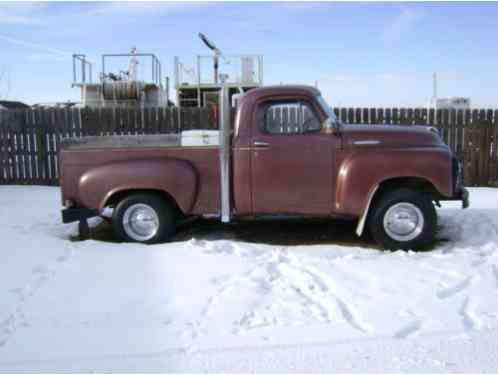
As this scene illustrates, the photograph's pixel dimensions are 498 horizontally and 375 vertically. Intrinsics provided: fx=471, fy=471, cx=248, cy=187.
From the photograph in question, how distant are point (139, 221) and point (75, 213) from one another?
820mm

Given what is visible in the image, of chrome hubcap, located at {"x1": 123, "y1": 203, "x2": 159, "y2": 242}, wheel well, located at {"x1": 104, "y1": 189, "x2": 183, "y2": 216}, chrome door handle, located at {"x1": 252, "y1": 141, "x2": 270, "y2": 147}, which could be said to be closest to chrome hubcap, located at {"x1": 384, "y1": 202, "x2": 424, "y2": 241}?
chrome door handle, located at {"x1": 252, "y1": 141, "x2": 270, "y2": 147}

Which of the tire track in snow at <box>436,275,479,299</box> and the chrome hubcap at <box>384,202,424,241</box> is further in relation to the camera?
the chrome hubcap at <box>384,202,424,241</box>

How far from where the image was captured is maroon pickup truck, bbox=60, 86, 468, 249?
5.46m

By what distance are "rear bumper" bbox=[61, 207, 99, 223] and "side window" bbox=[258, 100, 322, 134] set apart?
2429 millimetres

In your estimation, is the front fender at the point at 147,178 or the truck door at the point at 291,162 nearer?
the truck door at the point at 291,162

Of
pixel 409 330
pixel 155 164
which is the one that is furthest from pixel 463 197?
pixel 155 164

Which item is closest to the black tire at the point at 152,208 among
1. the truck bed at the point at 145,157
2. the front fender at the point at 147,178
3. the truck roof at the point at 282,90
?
the front fender at the point at 147,178

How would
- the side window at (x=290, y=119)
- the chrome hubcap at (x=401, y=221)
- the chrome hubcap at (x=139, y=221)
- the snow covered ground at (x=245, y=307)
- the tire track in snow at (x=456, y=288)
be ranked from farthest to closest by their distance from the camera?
the chrome hubcap at (x=139, y=221) → the side window at (x=290, y=119) → the chrome hubcap at (x=401, y=221) → the tire track in snow at (x=456, y=288) → the snow covered ground at (x=245, y=307)

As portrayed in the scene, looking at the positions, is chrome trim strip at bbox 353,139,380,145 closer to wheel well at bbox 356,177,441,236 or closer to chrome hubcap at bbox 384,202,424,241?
wheel well at bbox 356,177,441,236

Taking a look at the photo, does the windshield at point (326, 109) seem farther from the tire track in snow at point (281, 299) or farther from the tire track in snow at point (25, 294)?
the tire track in snow at point (25, 294)

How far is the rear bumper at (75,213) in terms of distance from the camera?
19.3ft

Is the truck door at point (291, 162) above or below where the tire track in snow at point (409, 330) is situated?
above

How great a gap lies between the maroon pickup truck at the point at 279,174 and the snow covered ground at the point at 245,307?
1.33ft

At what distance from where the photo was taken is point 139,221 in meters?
5.89
